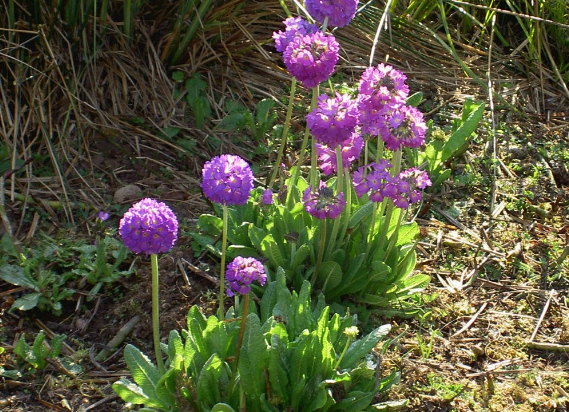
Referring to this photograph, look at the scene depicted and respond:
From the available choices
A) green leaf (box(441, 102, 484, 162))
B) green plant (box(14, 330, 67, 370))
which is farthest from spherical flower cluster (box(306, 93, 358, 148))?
green leaf (box(441, 102, 484, 162))

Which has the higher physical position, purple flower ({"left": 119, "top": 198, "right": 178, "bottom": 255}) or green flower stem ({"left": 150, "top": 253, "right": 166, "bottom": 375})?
purple flower ({"left": 119, "top": 198, "right": 178, "bottom": 255})

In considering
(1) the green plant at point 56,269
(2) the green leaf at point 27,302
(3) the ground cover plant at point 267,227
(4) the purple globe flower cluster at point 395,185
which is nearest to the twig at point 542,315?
(3) the ground cover plant at point 267,227

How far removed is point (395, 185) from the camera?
2201 millimetres

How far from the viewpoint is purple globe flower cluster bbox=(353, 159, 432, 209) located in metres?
2.20

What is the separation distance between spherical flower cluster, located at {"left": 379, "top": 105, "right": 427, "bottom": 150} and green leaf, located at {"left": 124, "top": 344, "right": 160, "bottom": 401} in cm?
101

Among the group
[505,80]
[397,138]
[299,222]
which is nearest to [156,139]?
[299,222]

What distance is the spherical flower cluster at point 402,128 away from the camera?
2098 millimetres

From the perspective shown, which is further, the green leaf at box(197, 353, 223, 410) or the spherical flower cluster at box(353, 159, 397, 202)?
the spherical flower cluster at box(353, 159, 397, 202)

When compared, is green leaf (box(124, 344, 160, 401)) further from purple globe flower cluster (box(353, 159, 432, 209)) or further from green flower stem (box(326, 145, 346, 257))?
purple globe flower cluster (box(353, 159, 432, 209))

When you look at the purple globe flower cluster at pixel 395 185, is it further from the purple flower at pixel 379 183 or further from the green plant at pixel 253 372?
the green plant at pixel 253 372

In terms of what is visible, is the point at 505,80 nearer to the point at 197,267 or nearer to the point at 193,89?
the point at 193,89

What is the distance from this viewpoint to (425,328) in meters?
2.55

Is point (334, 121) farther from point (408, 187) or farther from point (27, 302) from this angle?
point (27, 302)

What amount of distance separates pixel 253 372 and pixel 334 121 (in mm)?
768
